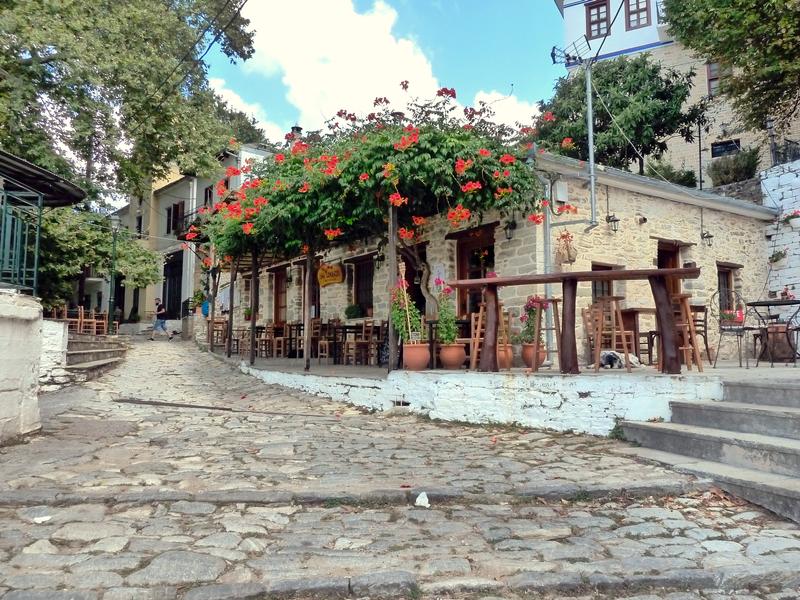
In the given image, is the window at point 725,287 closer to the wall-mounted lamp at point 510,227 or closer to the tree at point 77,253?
the wall-mounted lamp at point 510,227

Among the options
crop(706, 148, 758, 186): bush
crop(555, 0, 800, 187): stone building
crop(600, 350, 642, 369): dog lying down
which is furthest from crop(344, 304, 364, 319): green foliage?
crop(555, 0, 800, 187): stone building

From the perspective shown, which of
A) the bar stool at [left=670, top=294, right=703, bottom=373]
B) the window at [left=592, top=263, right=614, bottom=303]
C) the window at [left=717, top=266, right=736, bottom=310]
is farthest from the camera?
the window at [left=717, top=266, right=736, bottom=310]

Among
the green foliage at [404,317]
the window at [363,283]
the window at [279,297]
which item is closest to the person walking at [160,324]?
the window at [279,297]

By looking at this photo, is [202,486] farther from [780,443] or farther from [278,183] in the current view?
[278,183]

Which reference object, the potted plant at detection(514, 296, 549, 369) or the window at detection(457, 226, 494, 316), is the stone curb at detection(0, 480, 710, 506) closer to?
the potted plant at detection(514, 296, 549, 369)

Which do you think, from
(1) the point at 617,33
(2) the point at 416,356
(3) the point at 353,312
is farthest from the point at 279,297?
(1) the point at 617,33

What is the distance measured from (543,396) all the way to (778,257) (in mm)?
8193

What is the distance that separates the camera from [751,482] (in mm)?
3480

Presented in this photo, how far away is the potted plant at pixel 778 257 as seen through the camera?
11031 millimetres

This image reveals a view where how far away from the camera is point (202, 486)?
144 inches

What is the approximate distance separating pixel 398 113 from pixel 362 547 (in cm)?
612

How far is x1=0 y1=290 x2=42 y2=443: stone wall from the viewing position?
475cm

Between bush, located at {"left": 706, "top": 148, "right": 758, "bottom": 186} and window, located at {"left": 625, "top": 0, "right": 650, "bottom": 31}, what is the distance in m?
9.27

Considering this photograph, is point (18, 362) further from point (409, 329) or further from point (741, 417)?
point (741, 417)
